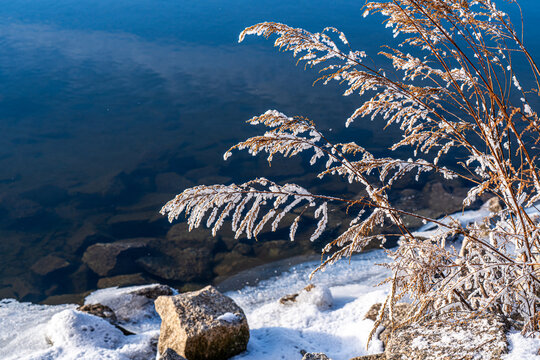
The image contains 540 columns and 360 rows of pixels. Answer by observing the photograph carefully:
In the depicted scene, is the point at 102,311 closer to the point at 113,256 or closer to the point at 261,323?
the point at 261,323

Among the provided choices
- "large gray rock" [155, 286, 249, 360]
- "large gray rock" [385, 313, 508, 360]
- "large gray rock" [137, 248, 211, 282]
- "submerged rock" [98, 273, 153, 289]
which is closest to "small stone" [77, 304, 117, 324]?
"large gray rock" [155, 286, 249, 360]

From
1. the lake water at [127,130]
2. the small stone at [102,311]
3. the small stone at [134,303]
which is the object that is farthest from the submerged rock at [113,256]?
the small stone at [102,311]

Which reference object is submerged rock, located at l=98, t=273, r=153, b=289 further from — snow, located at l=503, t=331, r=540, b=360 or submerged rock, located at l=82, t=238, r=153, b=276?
snow, located at l=503, t=331, r=540, b=360

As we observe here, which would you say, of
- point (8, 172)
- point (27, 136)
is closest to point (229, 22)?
point (27, 136)

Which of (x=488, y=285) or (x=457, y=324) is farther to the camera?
(x=488, y=285)

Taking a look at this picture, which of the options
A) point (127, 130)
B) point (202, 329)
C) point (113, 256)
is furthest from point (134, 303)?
point (127, 130)

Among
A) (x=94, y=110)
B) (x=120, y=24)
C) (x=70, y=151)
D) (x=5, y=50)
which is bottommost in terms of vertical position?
(x=70, y=151)

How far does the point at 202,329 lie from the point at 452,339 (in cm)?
252

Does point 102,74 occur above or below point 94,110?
above

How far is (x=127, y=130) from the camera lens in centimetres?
1264

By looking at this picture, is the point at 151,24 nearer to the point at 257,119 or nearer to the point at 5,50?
the point at 5,50

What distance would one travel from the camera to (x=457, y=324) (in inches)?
102

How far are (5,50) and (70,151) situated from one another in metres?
11.2

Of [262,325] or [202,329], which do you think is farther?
[262,325]
